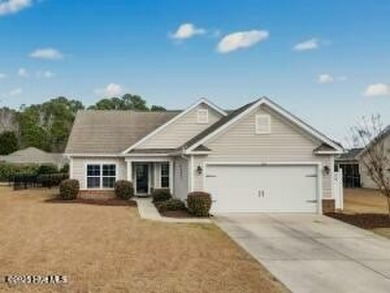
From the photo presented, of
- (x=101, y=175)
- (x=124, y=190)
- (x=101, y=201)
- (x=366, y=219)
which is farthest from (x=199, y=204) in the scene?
(x=101, y=175)

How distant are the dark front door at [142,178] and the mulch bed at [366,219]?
12.5 metres

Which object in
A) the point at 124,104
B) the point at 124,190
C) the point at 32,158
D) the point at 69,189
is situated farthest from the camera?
the point at 124,104

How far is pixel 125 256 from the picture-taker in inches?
554

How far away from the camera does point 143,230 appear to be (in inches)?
739

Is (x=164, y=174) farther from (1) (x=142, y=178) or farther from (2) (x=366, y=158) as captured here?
(2) (x=366, y=158)

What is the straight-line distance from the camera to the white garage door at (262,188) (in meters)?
24.7

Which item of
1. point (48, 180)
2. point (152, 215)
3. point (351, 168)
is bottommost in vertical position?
point (152, 215)

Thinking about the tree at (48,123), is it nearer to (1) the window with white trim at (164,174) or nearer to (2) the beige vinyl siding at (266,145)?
(1) the window with white trim at (164,174)

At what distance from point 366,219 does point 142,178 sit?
48.9ft

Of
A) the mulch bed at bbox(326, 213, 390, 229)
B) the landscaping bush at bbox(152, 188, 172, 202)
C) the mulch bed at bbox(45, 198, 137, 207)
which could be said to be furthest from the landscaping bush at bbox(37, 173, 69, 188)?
the mulch bed at bbox(326, 213, 390, 229)

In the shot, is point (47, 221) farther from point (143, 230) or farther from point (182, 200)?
point (182, 200)

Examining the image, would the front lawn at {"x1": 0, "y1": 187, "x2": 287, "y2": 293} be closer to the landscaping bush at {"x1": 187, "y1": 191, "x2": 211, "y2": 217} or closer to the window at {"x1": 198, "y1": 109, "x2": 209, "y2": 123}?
the landscaping bush at {"x1": 187, "y1": 191, "x2": 211, "y2": 217}

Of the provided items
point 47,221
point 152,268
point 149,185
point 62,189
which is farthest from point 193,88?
point 152,268

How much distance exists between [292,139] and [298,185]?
204cm
